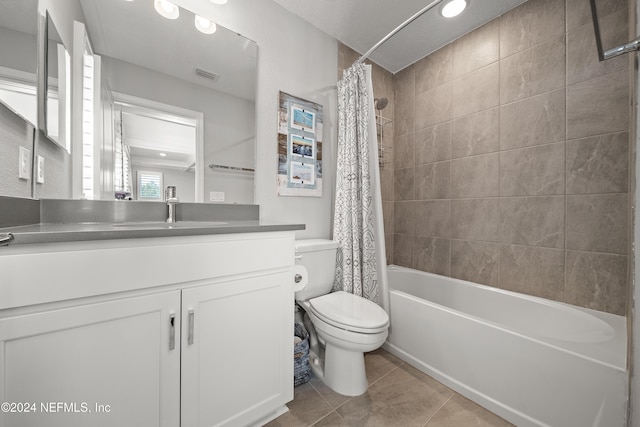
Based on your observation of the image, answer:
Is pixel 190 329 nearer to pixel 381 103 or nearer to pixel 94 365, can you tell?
pixel 94 365

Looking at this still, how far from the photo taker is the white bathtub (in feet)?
3.14

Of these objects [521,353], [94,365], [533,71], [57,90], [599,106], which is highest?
[533,71]

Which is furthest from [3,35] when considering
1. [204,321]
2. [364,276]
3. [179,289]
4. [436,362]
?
[436,362]

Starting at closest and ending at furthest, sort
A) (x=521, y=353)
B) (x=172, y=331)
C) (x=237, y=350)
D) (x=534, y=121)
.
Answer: (x=172, y=331) < (x=237, y=350) < (x=521, y=353) < (x=534, y=121)

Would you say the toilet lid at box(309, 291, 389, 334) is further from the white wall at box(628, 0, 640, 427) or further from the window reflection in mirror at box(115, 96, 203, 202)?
the window reflection in mirror at box(115, 96, 203, 202)

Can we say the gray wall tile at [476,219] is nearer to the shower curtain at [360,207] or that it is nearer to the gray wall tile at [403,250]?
the gray wall tile at [403,250]

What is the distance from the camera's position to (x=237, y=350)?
921 millimetres

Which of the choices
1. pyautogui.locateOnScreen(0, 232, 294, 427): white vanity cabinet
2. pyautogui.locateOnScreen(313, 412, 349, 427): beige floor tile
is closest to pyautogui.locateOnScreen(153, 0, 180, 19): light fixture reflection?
pyautogui.locateOnScreen(0, 232, 294, 427): white vanity cabinet

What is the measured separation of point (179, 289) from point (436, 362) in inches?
59.3

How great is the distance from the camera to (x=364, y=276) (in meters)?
1.69

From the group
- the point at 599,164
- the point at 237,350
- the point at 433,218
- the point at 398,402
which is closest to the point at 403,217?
the point at 433,218

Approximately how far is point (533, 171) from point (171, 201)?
87.8 inches

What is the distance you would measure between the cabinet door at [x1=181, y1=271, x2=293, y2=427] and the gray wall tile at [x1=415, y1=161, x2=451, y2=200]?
1644mm

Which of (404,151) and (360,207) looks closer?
(360,207)
